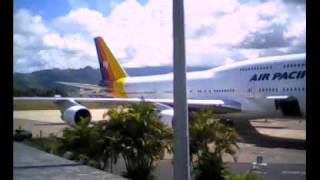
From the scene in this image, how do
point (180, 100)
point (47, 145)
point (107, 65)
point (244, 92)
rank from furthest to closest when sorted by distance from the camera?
point (107, 65) < point (244, 92) < point (47, 145) < point (180, 100)

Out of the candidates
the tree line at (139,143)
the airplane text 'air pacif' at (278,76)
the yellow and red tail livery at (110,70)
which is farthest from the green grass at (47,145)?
the yellow and red tail livery at (110,70)

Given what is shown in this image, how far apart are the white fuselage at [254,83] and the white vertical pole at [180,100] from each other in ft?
41.5

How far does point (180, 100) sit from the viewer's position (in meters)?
4.59

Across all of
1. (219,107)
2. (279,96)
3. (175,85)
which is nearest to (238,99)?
(219,107)

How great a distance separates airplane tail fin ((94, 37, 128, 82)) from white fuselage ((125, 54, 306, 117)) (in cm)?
1157

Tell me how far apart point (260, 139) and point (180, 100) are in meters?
15.7

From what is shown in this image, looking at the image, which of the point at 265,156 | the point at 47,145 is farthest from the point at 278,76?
the point at 47,145

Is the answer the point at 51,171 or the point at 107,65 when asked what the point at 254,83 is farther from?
the point at 107,65

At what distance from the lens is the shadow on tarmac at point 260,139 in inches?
693

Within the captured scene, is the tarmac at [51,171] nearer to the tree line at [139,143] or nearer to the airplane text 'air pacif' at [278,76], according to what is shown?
the tree line at [139,143]

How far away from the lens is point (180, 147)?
4.36 meters

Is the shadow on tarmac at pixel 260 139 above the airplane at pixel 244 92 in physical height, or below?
below

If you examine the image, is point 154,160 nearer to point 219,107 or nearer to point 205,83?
point 219,107
